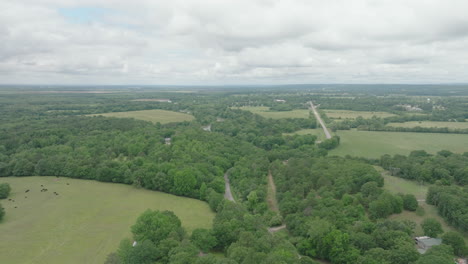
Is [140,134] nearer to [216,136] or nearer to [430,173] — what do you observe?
[216,136]

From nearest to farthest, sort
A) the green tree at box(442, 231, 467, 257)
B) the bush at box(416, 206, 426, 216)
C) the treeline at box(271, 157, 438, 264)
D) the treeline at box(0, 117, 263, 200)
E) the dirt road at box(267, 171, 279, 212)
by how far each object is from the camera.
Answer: the green tree at box(442, 231, 467, 257) < the treeline at box(271, 157, 438, 264) < the bush at box(416, 206, 426, 216) < the dirt road at box(267, 171, 279, 212) < the treeline at box(0, 117, 263, 200)

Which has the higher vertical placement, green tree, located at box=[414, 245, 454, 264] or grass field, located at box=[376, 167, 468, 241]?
green tree, located at box=[414, 245, 454, 264]

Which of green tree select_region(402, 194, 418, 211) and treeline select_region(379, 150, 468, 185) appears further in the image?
treeline select_region(379, 150, 468, 185)

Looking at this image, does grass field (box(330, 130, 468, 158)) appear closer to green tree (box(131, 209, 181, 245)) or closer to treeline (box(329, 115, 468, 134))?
treeline (box(329, 115, 468, 134))

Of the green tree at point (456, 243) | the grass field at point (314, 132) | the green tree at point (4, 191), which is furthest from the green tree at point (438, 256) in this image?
the grass field at point (314, 132)

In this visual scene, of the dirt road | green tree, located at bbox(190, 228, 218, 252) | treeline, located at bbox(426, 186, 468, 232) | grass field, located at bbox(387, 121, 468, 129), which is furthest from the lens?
grass field, located at bbox(387, 121, 468, 129)

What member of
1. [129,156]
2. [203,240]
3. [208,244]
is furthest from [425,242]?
[129,156]

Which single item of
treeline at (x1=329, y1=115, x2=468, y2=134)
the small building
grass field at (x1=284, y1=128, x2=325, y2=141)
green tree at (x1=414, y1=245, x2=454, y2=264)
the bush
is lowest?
the small building

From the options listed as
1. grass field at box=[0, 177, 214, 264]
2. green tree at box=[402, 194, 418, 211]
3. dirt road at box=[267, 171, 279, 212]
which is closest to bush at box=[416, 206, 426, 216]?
green tree at box=[402, 194, 418, 211]
